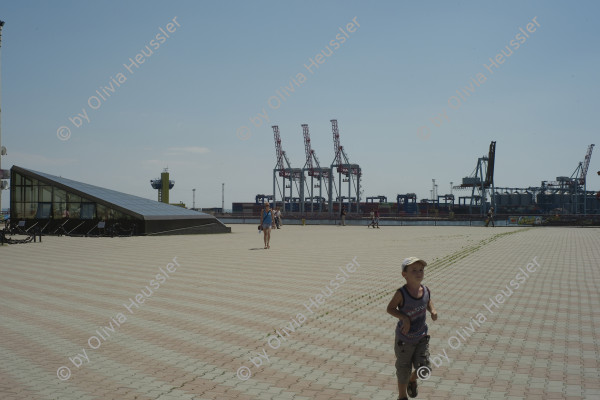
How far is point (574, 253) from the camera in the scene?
15.2m

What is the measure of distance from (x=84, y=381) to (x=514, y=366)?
12.3ft

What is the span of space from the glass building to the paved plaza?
13.2 metres

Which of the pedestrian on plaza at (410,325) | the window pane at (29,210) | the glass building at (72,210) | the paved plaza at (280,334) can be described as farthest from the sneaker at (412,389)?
the window pane at (29,210)

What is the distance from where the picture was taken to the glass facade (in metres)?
24.7

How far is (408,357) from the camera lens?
3.57 metres

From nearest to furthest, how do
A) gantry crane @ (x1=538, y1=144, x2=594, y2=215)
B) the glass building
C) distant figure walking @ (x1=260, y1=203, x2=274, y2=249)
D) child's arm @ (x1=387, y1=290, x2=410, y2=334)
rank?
child's arm @ (x1=387, y1=290, x2=410, y2=334) → distant figure walking @ (x1=260, y1=203, x2=274, y2=249) → the glass building → gantry crane @ (x1=538, y1=144, x2=594, y2=215)

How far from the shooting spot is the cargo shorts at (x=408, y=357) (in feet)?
11.7

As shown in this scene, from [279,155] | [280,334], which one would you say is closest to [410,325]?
[280,334]

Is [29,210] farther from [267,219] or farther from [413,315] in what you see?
[413,315]

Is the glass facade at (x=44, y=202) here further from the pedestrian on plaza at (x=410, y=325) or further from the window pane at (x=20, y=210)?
the pedestrian on plaza at (x=410, y=325)

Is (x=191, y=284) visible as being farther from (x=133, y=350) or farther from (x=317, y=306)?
(x=133, y=350)

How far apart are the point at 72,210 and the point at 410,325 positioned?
24.5 meters

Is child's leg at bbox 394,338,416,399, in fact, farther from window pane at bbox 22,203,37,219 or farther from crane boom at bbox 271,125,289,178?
crane boom at bbox 271,125,289,178

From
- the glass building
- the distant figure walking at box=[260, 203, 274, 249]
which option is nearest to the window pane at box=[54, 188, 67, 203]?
the glass building
